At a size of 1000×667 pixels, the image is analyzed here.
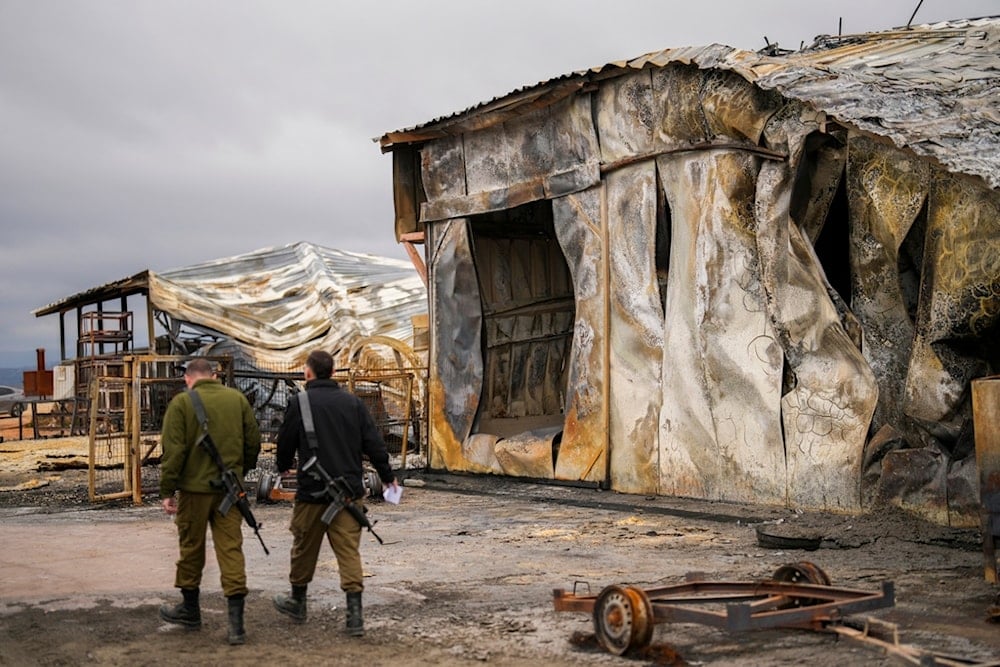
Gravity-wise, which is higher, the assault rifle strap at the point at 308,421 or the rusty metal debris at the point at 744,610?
the assault rifle strap at the point at 308,421

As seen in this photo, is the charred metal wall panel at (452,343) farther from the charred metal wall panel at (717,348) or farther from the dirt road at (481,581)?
the charred metal wall panel at (717,348)

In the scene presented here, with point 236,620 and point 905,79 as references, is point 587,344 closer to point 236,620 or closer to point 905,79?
point 905,79

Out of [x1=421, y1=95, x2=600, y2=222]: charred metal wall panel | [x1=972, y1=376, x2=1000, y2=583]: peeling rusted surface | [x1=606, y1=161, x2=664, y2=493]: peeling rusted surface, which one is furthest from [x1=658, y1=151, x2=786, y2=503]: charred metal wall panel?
[x1=972, y1=376, x2=1000, y2=583]: peeling rusted surface

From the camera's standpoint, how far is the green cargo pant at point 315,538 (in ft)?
21.5

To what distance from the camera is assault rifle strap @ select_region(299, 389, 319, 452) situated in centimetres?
668

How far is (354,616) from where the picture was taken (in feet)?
20.9

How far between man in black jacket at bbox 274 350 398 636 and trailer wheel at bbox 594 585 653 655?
1.43 m

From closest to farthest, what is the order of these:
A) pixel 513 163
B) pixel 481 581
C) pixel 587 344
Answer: pixel 481 581
pixel 587 344
pixel 513 163

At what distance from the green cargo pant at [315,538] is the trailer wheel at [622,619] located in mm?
1468

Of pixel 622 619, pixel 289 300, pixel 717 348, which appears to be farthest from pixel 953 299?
pixel 289 300

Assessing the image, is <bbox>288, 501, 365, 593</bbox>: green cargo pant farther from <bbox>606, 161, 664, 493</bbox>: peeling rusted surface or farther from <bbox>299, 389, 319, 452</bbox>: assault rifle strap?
<bbox>606, 161, 664, 493</bbox>: peeling rusted surface

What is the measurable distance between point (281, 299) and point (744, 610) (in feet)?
77.3

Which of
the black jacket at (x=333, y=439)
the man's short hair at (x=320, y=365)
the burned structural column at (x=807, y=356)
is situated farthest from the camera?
the burned structural column at (x=807, y=356)

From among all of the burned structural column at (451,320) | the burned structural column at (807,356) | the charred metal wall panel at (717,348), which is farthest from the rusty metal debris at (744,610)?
the burned structural column at (451,320)
